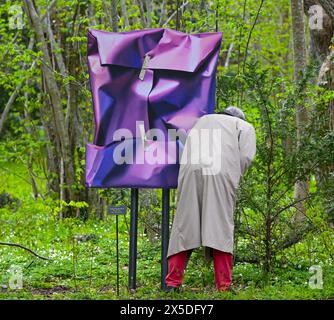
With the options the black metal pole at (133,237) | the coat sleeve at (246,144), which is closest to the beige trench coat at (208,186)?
the coat sleeve at (246,144)

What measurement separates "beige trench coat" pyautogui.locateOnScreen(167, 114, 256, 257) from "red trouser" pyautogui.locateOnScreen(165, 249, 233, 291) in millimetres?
85

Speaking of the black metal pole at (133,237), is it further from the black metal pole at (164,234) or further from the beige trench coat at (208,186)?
the beige trench coat at (208,186)

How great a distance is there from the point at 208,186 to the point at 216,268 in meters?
0.78

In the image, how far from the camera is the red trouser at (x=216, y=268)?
25.6 feet

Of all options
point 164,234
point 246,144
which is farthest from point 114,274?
point 246,144

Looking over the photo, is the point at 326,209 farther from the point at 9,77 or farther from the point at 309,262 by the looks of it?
the point at 9,77

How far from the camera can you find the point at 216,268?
784 centimetres

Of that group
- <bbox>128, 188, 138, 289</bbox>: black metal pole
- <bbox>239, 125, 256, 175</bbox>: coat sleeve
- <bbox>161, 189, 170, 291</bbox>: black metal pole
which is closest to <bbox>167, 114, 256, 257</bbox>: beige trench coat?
<bbox>239, 125, 256, 175</bbox>: coat sleeve

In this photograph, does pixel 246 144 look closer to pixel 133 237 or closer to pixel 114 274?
pixel 133 237

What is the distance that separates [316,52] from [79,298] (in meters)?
6.17

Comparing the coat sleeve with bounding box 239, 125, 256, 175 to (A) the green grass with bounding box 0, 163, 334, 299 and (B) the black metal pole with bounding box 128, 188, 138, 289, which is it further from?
(A) the green grass with bounding box 0, 163, 334, 299

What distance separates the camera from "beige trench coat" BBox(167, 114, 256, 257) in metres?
7.74

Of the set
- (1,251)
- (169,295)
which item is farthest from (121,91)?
(1,251)

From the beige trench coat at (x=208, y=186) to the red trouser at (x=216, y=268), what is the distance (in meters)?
0.09
